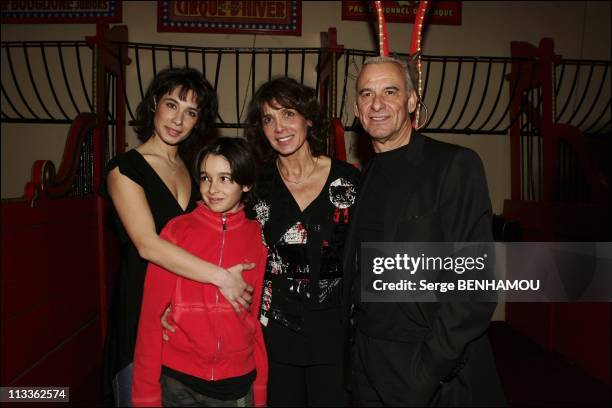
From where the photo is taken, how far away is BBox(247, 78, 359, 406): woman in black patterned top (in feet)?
5.08

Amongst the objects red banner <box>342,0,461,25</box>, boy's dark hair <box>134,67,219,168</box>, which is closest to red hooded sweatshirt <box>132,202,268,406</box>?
boy's dark hair <box>134,67,219,168</box>

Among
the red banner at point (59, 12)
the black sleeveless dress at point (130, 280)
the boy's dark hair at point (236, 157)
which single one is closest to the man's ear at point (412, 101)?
the boy's dark hair at point (236, 157)

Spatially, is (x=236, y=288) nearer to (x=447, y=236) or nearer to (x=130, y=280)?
(x=130, y=280)

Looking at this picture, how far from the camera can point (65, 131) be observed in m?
3.62

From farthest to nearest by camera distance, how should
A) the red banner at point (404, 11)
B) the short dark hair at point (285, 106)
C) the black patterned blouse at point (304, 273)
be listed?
the red banner at point (404, 11), the short dark hair at point (285, 106), the black patterned blouse at point (304, 273)

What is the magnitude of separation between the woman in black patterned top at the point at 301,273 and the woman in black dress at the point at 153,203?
18cm

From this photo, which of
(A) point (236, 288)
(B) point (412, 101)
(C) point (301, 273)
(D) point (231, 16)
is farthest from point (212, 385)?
(D) point (231, 16)

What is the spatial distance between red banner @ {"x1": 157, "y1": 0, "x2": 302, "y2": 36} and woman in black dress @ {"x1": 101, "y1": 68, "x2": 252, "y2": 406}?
6.81 ft

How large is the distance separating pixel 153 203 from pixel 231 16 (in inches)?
101

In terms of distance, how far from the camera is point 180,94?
1.70 m

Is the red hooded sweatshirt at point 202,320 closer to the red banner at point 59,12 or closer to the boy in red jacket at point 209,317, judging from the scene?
the boy in red jacket at point 209,317

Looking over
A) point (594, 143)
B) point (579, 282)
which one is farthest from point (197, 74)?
point (594, 143)

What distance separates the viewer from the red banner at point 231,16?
11.8 ft

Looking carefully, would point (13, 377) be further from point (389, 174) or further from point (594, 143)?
point (594, 143)
